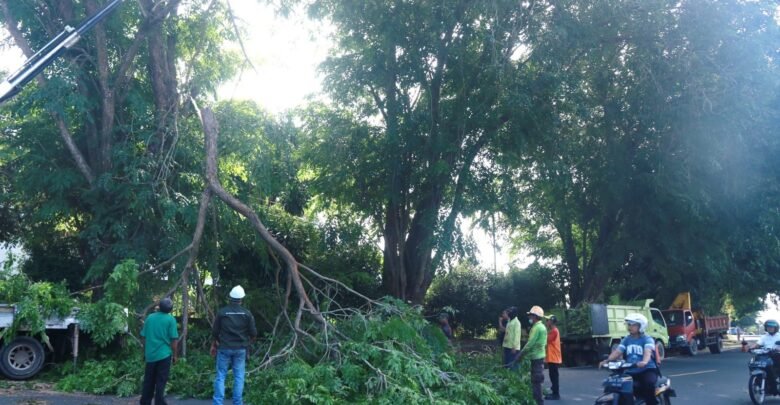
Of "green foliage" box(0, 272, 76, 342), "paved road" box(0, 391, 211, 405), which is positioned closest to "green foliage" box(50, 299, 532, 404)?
"paved road" box(0, 391, 211, 405)

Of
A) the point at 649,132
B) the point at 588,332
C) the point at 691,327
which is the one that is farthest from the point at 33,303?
the point at 691,327

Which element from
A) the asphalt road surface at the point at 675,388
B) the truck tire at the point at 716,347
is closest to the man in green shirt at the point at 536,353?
the asphalt road surface at the point at 675,388

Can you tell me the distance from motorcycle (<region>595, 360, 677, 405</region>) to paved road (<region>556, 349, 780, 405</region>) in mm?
3797

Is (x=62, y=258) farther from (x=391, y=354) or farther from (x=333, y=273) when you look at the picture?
(x=391, y=354)

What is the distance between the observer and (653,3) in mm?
19734

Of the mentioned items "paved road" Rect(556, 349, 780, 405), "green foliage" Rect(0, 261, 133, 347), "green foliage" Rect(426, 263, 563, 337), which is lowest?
"paved road" Rect(556, 349, 780, 405)

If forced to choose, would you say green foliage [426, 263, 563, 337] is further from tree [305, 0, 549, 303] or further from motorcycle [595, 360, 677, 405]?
motorcycle [595, 360, 677, 405]

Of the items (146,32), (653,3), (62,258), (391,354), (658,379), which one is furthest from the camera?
(62,258)

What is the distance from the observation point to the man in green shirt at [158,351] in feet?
30.9

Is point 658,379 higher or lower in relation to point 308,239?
lower

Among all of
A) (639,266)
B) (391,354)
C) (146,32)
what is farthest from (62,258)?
(639,266)

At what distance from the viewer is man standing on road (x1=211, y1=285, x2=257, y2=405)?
940cm

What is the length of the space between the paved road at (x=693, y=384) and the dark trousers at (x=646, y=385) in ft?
12.5

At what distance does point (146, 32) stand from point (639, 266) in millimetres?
24092
